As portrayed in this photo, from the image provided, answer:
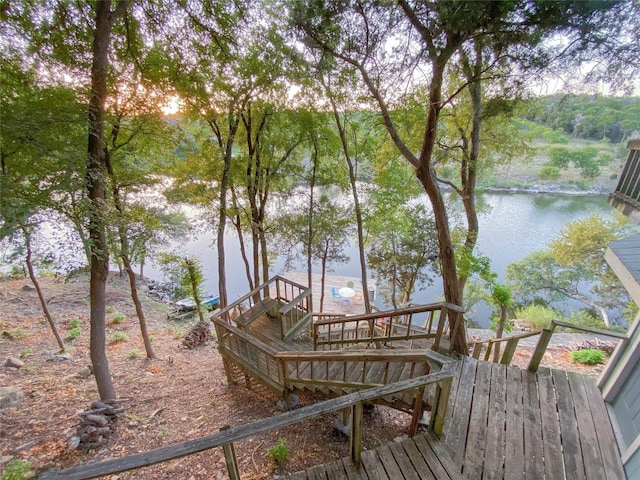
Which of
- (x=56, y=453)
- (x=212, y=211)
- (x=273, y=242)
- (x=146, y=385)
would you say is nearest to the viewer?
(x=56, y=453)

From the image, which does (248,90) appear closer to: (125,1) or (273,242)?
(125,1)

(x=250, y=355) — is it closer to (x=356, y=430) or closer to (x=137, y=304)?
→ (x=356, y=430)

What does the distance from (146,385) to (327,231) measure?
618 centimetres

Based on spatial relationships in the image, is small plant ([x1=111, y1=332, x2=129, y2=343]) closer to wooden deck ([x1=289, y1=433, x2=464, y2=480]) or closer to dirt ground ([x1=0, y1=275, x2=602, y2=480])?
dirt ground ([x1=0, y1=275, x2=602, y2=480])

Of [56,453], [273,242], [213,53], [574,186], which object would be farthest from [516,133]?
[574,186]

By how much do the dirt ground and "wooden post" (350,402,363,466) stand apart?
131 cm

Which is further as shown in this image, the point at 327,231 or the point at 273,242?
the point at 273,242

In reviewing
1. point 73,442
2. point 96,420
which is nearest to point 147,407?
point 96,420

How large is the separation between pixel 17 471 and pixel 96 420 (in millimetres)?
1020

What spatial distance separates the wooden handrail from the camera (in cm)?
143

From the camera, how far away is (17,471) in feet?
9.43

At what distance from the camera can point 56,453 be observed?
11.2 feet

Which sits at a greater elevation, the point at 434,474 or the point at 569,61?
the point at 569,61

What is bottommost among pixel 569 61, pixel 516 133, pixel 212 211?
pixel 212 211
